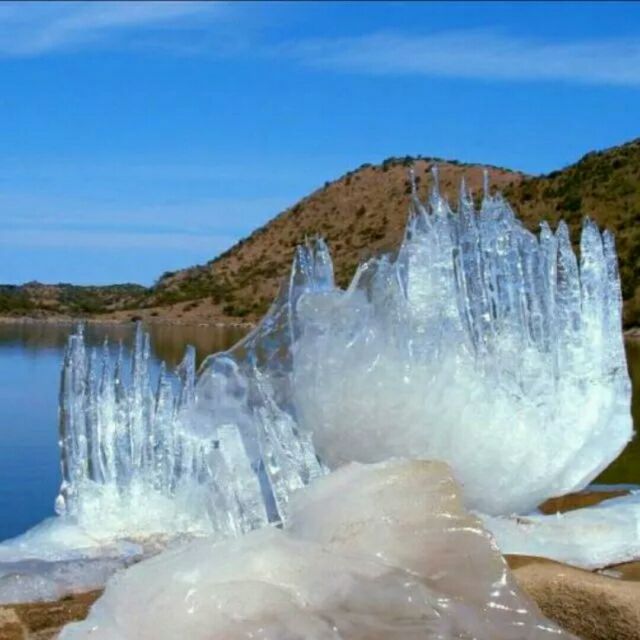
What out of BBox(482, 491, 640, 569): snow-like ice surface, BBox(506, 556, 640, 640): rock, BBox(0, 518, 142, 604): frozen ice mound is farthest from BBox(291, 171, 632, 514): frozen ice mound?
BBox(506, 556, 640, 640): rock

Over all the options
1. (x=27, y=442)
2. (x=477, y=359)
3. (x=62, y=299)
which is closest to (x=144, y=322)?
(x=62, y=299)

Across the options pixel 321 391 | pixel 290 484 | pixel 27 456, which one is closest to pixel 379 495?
pixel 290 484

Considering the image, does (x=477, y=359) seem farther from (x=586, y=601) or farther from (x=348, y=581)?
(x=348, y=581)

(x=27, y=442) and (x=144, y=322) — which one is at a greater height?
(x=144, y=322)

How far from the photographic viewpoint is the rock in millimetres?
7434

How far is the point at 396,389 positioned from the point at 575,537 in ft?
6.54

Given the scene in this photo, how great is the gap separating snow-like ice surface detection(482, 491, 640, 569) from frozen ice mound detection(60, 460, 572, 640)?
329cm

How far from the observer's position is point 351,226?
347 feet

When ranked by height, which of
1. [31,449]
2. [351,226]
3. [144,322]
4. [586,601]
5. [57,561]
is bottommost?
[31,449]

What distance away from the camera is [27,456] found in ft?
69.7

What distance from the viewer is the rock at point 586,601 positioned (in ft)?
24.4

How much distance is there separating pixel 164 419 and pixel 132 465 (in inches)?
21.4

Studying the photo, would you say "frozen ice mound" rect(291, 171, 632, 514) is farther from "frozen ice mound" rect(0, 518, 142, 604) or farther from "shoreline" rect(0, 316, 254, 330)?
"shoreline" rect(0, 316, 254, 330)

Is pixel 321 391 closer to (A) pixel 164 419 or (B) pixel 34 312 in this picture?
(A) pixel 164 419
